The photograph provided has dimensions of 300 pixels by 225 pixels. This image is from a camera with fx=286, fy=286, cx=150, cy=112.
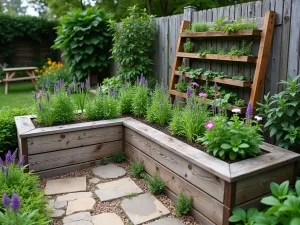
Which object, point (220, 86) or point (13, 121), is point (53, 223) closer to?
point (13, 121)

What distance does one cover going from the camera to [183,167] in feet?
7.75

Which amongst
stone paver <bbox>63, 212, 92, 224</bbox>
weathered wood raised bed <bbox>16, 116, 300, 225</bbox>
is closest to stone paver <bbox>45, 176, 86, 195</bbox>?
weathered wood raised bed <bbox>16, 116, 300, 225</bbox>

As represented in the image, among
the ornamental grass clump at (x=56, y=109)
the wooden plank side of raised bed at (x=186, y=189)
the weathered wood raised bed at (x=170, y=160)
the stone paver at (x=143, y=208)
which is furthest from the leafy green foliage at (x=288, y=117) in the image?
the ornamental grass clump at (x=56, y=109)

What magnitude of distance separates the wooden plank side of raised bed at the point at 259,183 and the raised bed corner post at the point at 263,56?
85 centimetres

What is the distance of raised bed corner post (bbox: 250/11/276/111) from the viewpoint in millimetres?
2715

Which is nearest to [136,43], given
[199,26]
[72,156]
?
[199,26]

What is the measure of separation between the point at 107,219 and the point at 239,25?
226 centimetres

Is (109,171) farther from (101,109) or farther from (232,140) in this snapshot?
(232,140)

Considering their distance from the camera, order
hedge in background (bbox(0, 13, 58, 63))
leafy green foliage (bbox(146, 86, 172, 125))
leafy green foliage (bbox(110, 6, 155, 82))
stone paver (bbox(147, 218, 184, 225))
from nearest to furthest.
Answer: stone paver (bbox(147, 218, 184, 225)) < leafy green foliage (bbox(146, 86, 172, 125)) < leafy green foliage (bbox(110, 6, 155, 82)) < hedge in background (bbox(0, 13, 58, 63))

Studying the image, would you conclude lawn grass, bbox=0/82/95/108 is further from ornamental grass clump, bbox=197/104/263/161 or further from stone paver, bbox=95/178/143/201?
ornamental grass clump, bbox=197/104/263/161

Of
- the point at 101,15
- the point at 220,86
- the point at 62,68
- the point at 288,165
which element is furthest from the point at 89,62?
the point at 288,165

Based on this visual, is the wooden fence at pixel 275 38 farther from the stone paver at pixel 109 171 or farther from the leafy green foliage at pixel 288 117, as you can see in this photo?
the stone paver at pixel 109 171

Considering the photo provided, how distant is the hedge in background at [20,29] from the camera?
1065cm

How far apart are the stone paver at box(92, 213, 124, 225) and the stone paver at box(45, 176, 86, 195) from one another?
52 cm
